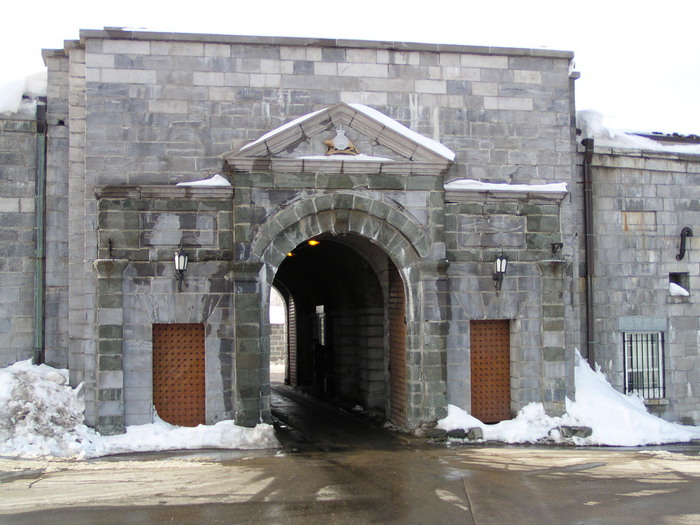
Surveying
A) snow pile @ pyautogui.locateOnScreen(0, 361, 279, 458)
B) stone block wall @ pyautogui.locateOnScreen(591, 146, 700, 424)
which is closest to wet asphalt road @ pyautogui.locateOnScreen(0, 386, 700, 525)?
snow pile @ pyautogui.locateOnScreen(0, 361, 279, 458)

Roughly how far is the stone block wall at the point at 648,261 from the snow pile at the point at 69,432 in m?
7.73

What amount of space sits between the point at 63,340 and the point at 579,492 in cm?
911

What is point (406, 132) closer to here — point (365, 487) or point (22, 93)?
point (365, 487)

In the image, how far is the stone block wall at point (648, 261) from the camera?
52.3ft

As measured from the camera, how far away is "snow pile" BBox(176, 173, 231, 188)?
12.9 m

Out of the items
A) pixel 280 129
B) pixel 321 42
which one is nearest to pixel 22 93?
pixel 280 129

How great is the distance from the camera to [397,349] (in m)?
14.9

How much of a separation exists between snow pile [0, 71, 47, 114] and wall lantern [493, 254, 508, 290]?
879 cm

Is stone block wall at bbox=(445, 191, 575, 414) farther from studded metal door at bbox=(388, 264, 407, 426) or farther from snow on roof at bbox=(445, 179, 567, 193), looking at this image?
studded metal door at bbox=(388, 264, 407, 426)

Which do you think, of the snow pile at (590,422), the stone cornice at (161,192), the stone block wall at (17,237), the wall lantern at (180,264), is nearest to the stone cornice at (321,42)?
the stone block wall at (17,237)

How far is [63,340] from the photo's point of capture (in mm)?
13734

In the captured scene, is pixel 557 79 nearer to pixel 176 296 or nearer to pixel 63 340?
pixel 176 296

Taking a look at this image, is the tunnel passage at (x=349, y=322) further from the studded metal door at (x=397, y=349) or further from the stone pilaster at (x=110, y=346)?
the stone pilaster at (x=110, y=346)

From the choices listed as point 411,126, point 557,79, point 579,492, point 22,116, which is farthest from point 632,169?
point 22,116
